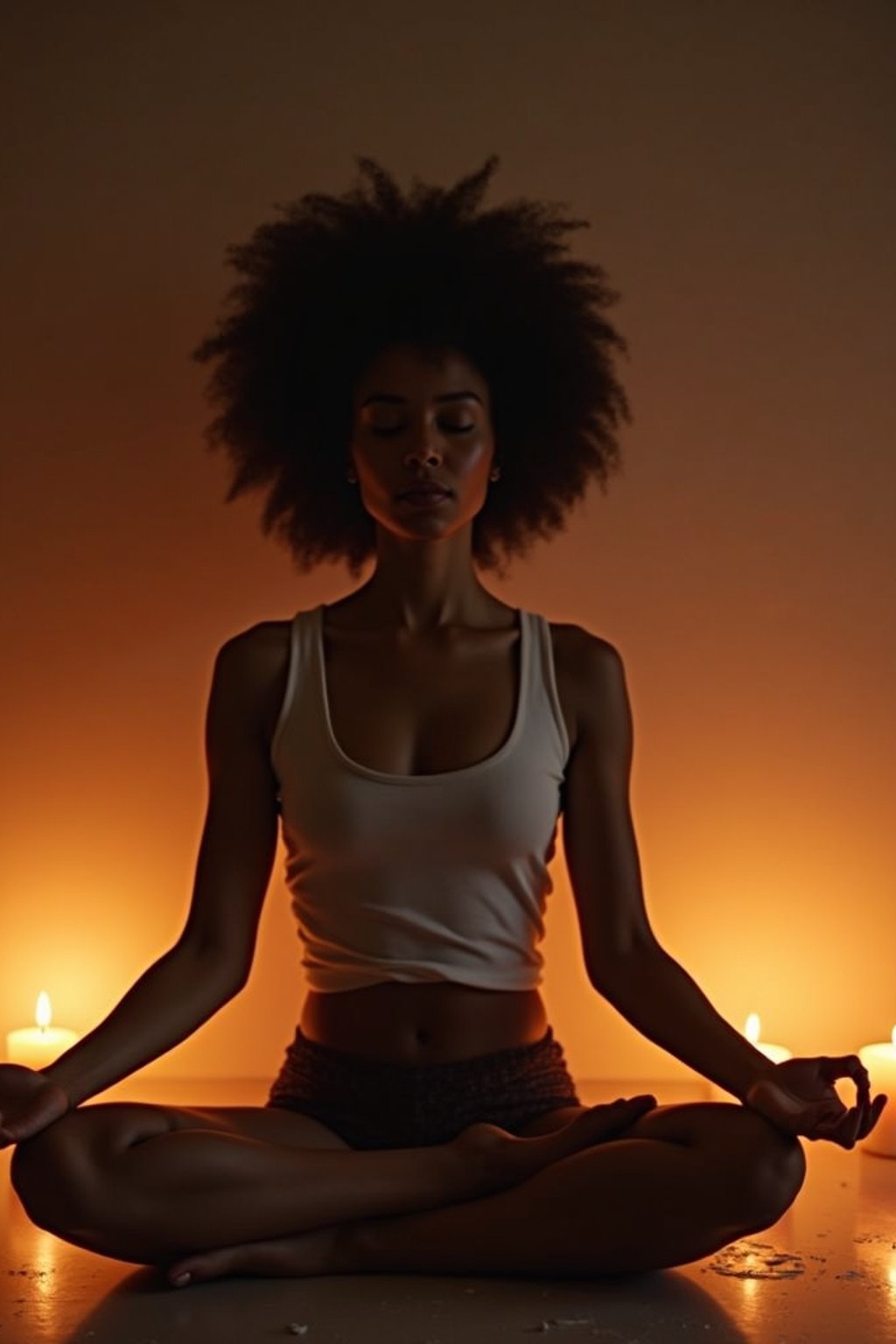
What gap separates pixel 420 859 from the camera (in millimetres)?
2059

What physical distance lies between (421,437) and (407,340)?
13 cm

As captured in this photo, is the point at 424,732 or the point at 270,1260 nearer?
the point at 270,1260

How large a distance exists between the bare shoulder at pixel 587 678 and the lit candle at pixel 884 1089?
0.68 meters

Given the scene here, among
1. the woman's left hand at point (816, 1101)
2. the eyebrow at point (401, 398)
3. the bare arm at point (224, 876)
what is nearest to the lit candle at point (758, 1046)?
the woman's left hand at point (816, 1101)

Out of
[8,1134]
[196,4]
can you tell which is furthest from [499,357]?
[8,1134]

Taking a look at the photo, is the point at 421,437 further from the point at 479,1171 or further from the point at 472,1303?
the point at 472,1303

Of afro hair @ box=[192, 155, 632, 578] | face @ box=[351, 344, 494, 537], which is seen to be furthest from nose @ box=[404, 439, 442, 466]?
afro hair @ box=[192, 155, 632, 578]

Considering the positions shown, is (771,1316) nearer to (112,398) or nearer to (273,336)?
(273,336)

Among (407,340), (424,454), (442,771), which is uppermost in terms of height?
(407,340)

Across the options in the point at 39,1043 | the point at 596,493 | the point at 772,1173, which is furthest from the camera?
the point at 596,493

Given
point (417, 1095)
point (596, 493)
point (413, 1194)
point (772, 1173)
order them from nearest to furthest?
point (772, 1173) < point (413, 1194) < point (417, 1095) < point (596, 493)

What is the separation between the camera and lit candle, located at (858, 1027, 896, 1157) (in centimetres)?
246

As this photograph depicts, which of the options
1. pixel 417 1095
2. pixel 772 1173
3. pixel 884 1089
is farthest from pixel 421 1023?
pixel 884 1089

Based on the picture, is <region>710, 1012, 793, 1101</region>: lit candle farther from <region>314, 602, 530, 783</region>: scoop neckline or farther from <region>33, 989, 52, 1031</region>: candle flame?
<region>33, 989, 52, 1031</region>: candle flame
